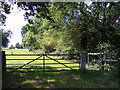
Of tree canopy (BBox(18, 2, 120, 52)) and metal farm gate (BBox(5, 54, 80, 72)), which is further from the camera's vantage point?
tree canopy (BBox(18, 2, 120, 52))

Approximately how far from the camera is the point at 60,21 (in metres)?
10.2

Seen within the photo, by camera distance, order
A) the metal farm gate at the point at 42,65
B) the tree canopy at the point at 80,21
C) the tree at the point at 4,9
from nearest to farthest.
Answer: the metal farm gate at the point at 42,65, the tree at the point at 4,9, the tree canopy at the point at 80,21

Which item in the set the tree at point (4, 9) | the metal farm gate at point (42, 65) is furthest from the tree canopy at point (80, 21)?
the metal farm gate at point (42, 65)

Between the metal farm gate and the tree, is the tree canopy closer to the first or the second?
the tree

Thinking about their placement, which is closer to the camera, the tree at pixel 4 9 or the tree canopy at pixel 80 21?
the tree at pixel 4 9

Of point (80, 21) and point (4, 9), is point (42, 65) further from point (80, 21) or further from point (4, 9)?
point (80, 21)

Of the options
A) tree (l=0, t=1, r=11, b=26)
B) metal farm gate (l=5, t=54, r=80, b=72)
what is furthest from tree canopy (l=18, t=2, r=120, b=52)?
metal farm gate (l=5, t=54, r=80, b=72)

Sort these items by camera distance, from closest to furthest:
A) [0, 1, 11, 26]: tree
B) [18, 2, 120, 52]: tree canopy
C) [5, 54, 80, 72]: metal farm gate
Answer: [5, 54, 80, 72]: metal farm gate → [0, 1, 11, 26]: tree → [18, 2, 120, 52]: tree canopy

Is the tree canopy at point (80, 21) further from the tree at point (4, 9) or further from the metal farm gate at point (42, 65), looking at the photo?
the metal farm gate at point (42, 65)

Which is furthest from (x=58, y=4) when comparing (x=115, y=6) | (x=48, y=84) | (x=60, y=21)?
(x=48, y=84)

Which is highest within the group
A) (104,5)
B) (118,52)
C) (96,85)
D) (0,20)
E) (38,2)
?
(104,5)

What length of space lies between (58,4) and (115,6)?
3884 millimetres

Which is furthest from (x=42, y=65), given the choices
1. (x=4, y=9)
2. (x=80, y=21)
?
(x=80, y=21)

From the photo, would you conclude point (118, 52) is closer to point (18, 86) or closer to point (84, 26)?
point (18, 86)
